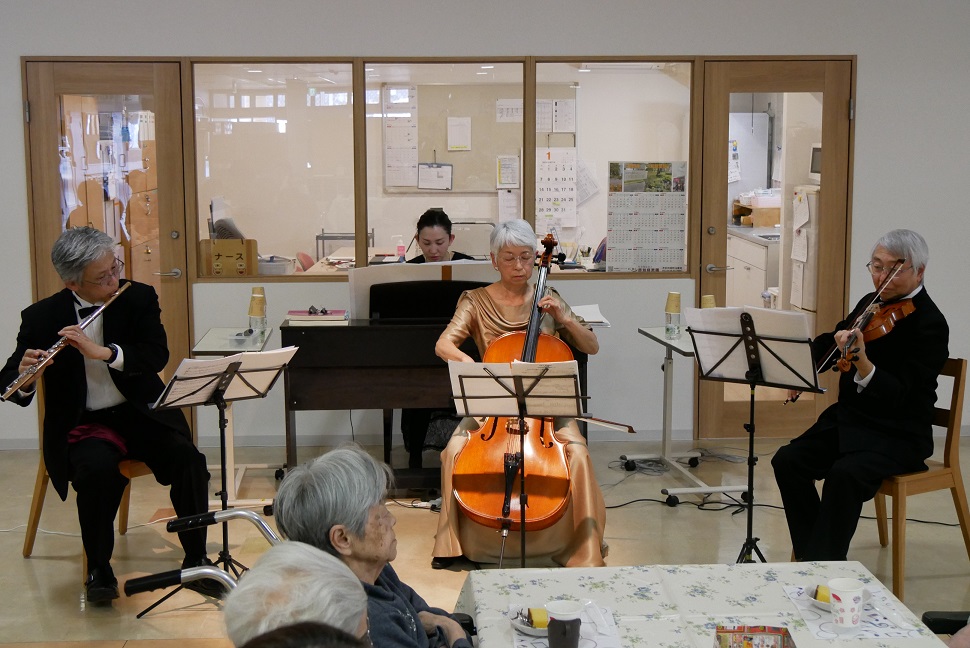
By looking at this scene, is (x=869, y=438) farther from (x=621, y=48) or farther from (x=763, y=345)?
(x=621, y=48)

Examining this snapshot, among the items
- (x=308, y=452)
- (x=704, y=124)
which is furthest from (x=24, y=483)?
(x=704, y=124)

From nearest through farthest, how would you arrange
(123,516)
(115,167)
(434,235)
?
(123,516) → (434,235) → (115,167)

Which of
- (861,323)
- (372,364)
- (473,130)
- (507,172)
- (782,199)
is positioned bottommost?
(372,364)

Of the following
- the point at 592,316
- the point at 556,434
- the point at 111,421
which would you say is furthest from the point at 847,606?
the point at 111,421

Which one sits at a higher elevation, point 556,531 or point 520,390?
point 520,390

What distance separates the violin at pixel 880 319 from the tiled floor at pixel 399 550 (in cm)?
91

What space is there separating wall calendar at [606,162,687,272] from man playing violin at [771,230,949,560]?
76.8 inches

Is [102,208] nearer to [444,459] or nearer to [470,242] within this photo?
[470,242]

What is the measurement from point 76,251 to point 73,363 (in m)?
0.44

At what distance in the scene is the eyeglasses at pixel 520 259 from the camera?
4.33 meters

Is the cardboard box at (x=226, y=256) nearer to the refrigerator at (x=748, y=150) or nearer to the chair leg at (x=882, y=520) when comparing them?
the refrigerator at (x=748, y=150)

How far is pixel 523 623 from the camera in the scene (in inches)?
92.1

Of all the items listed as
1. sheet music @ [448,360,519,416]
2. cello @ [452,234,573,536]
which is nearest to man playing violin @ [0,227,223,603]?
cello @ [452,234,573,536]

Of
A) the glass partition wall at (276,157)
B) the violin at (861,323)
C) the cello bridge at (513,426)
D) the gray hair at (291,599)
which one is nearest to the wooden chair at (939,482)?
the violin at (861,323)
